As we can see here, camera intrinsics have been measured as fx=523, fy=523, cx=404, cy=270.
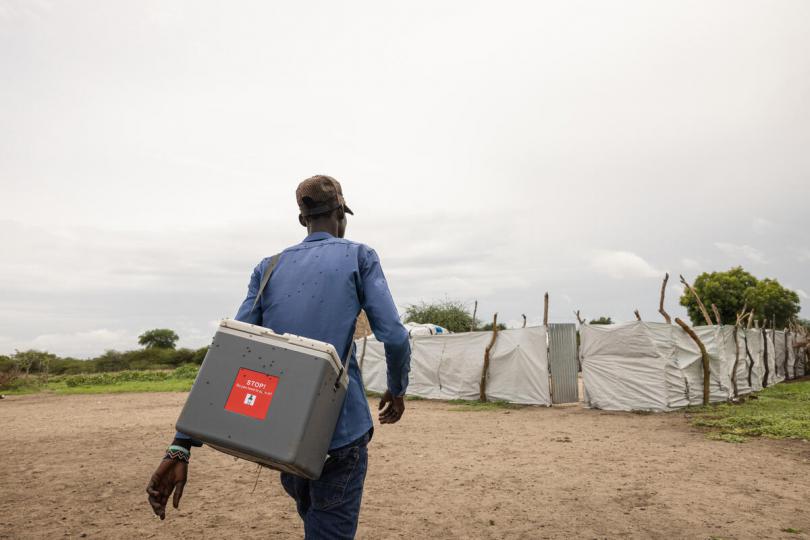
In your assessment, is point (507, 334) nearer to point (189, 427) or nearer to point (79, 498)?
point (79, 498)

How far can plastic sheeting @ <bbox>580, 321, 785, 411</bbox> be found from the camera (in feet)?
38.2

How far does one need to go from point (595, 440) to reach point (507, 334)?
602 centimetres

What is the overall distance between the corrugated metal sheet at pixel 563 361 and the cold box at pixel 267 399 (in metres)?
12.7

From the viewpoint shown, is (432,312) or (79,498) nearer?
(79,498)

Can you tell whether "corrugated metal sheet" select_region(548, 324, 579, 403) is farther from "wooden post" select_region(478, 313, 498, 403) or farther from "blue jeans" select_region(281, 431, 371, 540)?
"blue jeans" select_region(281, 431, 371, 540)

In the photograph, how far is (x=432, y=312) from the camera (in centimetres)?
3709

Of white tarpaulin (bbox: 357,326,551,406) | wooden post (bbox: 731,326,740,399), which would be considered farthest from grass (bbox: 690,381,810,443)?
white tarpaulin (bbox: 357,326,551,406)

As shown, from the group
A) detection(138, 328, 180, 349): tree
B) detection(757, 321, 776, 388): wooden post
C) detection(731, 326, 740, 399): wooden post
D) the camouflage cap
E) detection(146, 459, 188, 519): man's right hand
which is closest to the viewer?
detection(146, 459, 188, 519): man's right hand

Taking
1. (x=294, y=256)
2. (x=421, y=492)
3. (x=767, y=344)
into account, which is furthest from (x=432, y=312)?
(x=294, y=256)

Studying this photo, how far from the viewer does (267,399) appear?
1.64 m

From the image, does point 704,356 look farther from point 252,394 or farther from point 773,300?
point 773,300

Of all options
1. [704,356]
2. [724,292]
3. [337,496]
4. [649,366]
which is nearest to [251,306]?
[337,496]

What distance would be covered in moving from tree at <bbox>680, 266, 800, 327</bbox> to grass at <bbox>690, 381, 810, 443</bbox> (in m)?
28.0

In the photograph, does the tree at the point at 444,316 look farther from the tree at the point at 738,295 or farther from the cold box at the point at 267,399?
the cold box at the point at 267,399
